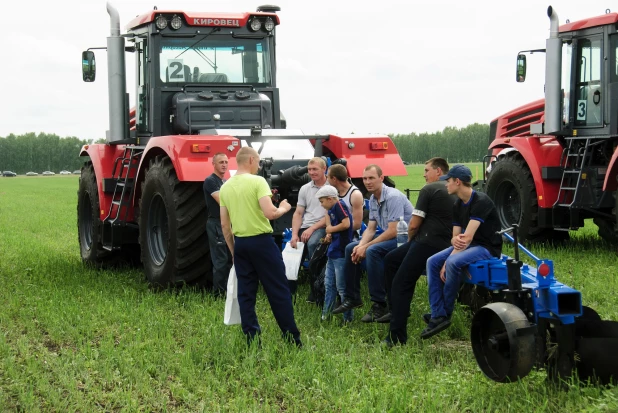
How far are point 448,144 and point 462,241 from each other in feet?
313

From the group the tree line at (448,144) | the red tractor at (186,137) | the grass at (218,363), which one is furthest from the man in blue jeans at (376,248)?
the tree line at (448,144)

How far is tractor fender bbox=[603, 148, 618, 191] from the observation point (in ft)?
37.3

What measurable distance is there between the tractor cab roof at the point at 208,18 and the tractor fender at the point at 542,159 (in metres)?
4.29

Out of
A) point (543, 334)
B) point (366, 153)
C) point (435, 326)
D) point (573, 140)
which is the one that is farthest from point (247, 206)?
point (573, 140)

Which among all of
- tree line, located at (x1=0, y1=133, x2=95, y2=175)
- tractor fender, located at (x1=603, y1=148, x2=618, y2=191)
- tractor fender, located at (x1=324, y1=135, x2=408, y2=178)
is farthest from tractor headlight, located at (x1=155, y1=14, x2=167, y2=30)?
tree line, located at (x1=0, y1=133, x2=95, y2=175)

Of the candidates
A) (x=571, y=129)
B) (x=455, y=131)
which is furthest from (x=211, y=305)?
(x=455, y=131)

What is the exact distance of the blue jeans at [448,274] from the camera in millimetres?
7012

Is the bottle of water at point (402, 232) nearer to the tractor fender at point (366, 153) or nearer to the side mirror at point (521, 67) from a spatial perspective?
the tractor fender at point (366, 153)

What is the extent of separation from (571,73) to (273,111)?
421 cm

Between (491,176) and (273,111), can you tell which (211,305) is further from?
(491,176)

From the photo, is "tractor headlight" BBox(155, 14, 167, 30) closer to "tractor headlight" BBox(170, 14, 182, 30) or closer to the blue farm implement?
"tractor headlight" BBox(170, 14, 182, 30)

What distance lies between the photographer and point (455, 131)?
335 feet

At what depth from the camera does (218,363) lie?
6574 mm

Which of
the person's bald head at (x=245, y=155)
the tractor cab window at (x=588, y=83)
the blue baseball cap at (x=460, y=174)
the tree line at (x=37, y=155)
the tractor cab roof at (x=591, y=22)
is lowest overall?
the tree line at (x=37, y=155)
